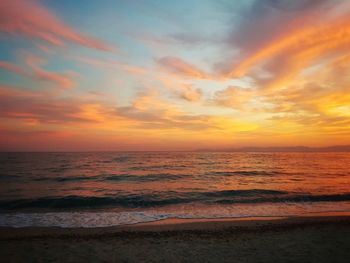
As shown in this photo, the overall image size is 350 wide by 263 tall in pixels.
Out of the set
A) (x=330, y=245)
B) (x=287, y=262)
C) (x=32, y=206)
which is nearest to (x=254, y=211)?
(x=330, y=245)

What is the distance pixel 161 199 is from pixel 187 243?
12.1m

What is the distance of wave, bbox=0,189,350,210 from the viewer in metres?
20.1

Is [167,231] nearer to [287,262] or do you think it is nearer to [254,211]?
[287,262]

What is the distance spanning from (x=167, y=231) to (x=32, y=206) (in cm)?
1322

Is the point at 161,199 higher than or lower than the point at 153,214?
lower

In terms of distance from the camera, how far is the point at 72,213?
17.0 meters

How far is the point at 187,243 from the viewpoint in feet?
33.8

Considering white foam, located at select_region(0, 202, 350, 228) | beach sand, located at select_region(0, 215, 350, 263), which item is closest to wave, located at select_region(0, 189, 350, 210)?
white foam, located at select_region(0, 202, 350, 228)

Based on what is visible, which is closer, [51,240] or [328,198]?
[51,240]

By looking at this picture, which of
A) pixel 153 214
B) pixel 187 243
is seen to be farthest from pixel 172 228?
pixel 153 214

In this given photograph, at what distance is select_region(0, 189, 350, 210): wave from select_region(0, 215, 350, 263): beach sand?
7.13 metres

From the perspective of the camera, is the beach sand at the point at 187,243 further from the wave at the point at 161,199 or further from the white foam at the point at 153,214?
the wave at the point at 161,199

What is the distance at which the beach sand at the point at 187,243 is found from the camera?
886 centimetres

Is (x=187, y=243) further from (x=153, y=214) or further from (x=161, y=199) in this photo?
(x=161, y=199)
